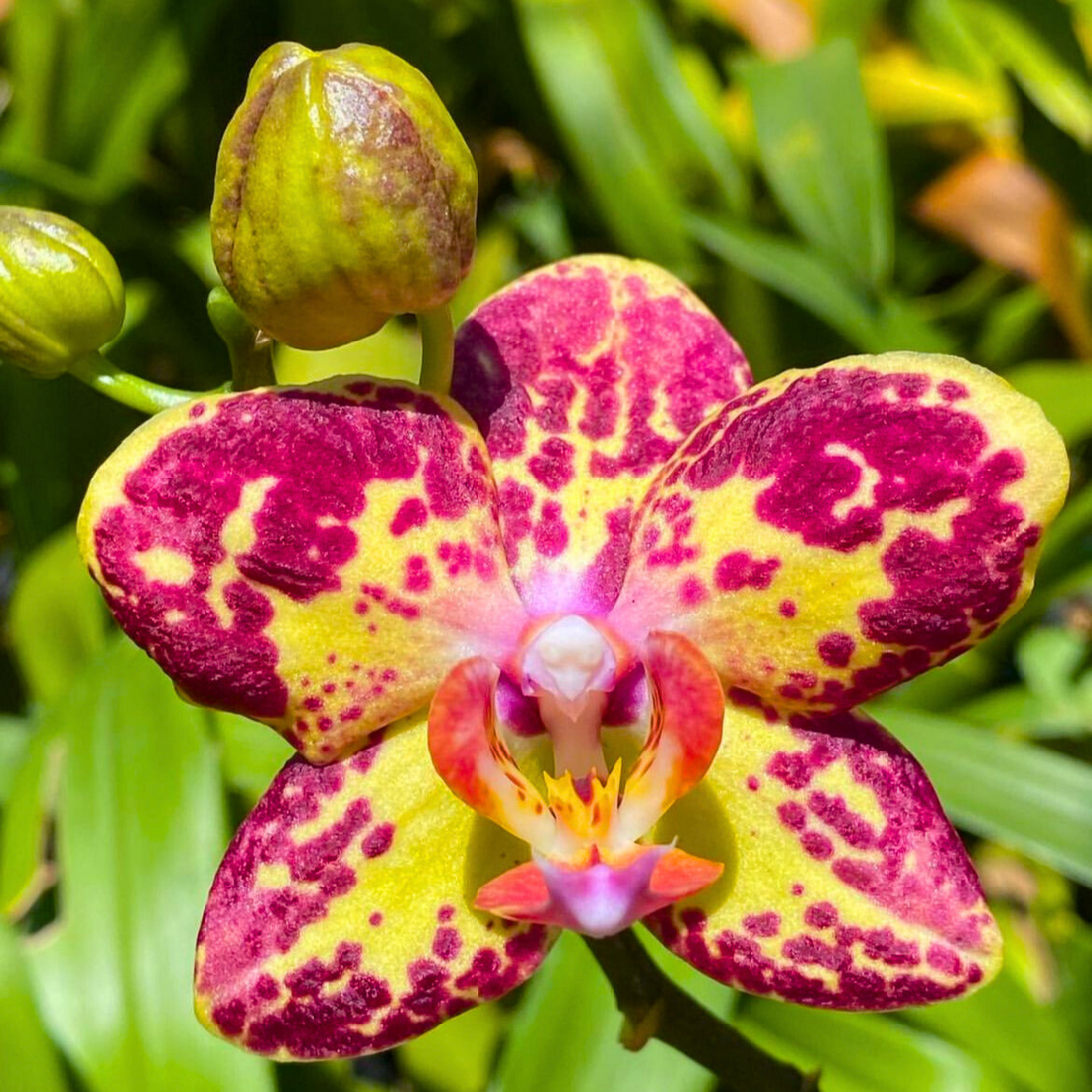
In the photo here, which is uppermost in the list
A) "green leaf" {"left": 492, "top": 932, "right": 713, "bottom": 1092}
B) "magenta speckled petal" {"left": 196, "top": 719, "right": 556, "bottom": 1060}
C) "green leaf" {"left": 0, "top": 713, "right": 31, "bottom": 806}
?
"magenta speckled petal" {"left": 196, "top": 719, "right": 556, "bottom": 1060}

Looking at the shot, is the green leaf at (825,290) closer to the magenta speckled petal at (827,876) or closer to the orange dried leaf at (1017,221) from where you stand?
the orange dried leaf at (1017,221)

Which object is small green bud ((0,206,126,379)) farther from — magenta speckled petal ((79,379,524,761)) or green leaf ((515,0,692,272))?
green leaf ((515,0,692,272))

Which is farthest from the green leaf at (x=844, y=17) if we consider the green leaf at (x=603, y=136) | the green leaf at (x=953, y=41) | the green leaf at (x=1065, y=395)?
the green leaf at (x=1065, y=395)

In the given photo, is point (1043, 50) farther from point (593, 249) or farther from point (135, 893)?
point (135, 893)

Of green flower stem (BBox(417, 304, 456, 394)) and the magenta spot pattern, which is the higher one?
green flower stem (BBox(417, 304, 456, 394))

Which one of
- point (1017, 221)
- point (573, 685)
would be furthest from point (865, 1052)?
point (1017, 221)

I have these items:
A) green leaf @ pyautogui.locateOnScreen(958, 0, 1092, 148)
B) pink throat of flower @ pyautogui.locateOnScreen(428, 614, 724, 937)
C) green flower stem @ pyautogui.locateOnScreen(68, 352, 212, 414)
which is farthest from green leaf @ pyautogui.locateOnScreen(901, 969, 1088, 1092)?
green leaf @ pyautogui.locateOnScreen(958, 0, 1092, 148)

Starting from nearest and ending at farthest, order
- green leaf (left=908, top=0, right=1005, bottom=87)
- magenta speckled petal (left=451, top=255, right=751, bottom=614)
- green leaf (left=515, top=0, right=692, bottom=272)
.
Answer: magenta speckled petal (left=451, top=255, right=751, bottom=614)
green leaf (left=515, top=0, right=692, bottom=272)
green leaf (left=908, top=0, right=1005, bottom=87)
